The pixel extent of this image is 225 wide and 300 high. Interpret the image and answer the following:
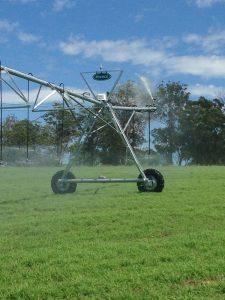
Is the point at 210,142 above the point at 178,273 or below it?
above

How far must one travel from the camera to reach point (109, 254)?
7555 millimetres

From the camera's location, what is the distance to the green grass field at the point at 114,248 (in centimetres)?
610

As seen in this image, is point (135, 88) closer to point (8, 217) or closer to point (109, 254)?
point (8, 217)

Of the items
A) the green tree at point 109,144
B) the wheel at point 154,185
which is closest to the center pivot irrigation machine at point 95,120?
the wheel at point 154,185

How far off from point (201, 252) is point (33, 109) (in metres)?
9.36

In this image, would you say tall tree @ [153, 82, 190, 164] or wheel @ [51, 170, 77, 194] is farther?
tall tree @ [153, 82, 190, 164]

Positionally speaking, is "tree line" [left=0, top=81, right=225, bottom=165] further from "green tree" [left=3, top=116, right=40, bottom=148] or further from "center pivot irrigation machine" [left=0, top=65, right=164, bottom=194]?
"center pivot irrigation machine" [left=0, top=65, right=164, bottom=194]

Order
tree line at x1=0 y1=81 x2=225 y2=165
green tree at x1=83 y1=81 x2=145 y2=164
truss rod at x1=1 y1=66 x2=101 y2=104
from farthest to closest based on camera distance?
1. tree line at x1=0 y1=81 x2=225 y2=165
2. green tree at x1=83 y1=81 x2=145 y2=164
3. truss rod at x1=1 y1=66 x2=101 y2=104

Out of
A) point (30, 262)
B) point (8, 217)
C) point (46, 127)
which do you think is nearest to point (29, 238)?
point (30, 262)

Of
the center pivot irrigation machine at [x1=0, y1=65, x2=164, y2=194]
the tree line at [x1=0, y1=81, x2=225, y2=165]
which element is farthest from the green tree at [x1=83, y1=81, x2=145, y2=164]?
the center pivot irrigation machine at [x1=0, y1=65, x2=164, y2=194]

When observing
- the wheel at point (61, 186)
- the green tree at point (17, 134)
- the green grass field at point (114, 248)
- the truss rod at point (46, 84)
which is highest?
the green tree at point (17, 134)

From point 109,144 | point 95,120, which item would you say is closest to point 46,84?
point 95,120

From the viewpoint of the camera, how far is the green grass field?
6.10 metres

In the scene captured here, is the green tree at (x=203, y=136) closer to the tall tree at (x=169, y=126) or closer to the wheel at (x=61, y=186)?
the tall tree at (x=169, y=126)
